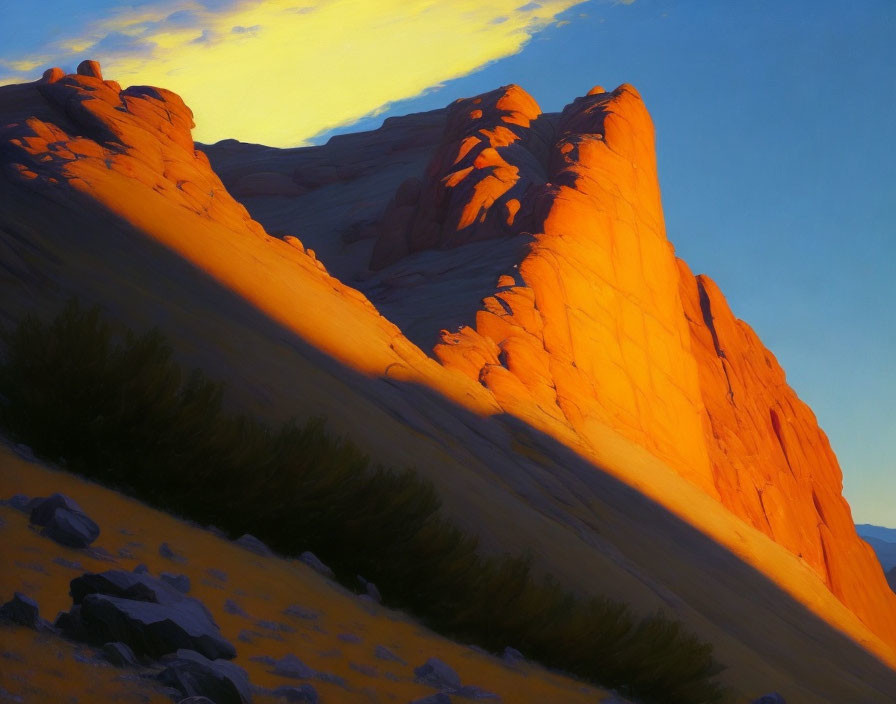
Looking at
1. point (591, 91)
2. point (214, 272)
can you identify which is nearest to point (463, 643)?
point (214, 272)

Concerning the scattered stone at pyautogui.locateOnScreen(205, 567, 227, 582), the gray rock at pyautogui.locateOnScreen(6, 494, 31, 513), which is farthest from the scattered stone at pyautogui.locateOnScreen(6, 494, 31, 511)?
the scattered stone at pyautogui.locateOnScreen(205, 567, 227, 582)

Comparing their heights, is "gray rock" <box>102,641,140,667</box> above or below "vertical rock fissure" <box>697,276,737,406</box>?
below

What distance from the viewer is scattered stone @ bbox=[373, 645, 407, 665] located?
20.8ft

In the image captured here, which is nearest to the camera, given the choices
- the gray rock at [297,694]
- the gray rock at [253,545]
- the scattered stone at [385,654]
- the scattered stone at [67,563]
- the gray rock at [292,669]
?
the gray rock at [297,694]

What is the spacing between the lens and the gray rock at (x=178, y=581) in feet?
18.9

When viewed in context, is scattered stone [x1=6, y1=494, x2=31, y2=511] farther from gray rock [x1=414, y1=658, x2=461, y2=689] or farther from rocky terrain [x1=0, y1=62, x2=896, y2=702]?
rocky terrain [x1=0, y1=62, x2=896, y2=702]

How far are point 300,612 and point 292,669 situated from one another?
4.09 ft

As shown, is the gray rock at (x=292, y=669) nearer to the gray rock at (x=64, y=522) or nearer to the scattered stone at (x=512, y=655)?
the gray rock at (x=64, y=522)

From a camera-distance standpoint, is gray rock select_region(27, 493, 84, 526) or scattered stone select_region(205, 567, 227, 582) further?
scattered stone select_region(205, 567, 227, 582)

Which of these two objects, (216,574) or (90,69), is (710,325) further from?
(216,574)

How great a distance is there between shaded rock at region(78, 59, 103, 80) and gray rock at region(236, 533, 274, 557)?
18519 mm

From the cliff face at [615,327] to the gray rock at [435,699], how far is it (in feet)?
46.0

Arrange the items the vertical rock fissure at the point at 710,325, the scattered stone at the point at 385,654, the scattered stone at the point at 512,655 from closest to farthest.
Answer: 1. the scattered stone at the point at 385,654
2. the scattered stone at the point at 512,655
3. the vertical rock fissure at the point at 710,325

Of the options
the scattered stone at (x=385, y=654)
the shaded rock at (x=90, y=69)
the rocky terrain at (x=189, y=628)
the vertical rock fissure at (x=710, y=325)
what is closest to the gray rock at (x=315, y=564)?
the rocky terrain at (x=189, y=628)
